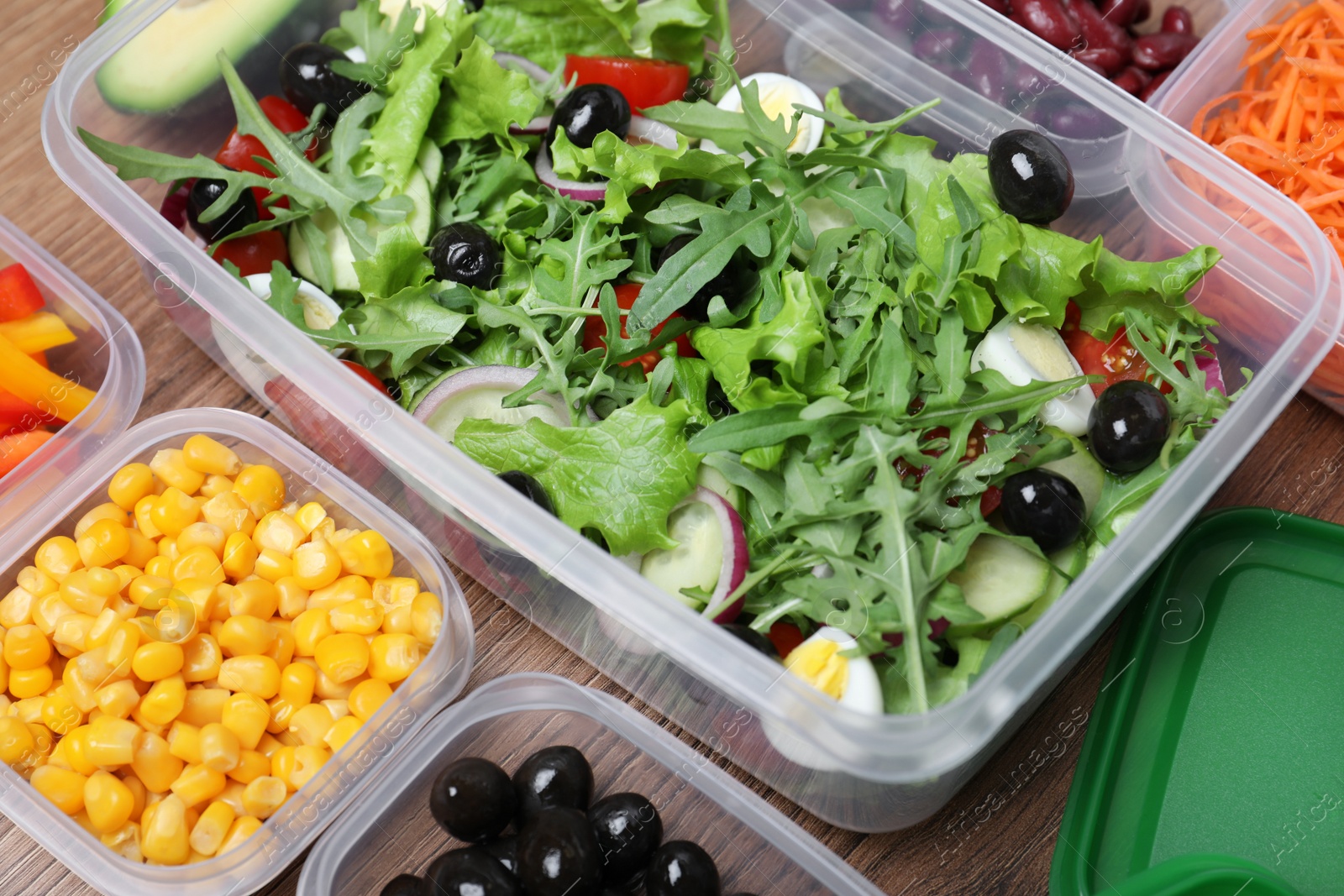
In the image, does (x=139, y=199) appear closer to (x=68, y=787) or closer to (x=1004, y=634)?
(x=68, y=787)

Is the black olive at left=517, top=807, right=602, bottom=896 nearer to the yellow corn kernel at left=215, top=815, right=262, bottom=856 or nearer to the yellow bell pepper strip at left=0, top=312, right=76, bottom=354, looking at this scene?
the yellow corn kernel at left=215, top=815, right=262, bottom=856

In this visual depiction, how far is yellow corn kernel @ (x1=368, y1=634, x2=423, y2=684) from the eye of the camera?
1.19 m

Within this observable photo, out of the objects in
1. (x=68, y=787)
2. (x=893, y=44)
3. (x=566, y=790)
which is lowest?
(x=68, y=787)

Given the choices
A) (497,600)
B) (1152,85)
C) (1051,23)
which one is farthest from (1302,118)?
(497,600)

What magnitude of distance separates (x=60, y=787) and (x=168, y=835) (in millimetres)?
129

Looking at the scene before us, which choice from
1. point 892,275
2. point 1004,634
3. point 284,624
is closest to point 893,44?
point 892,275

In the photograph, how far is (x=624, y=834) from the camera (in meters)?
1.10

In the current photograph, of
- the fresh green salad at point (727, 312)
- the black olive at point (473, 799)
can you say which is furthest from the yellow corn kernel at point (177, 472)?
the black olive at point (473, 799)

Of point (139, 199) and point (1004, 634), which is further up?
point (1004, 634)

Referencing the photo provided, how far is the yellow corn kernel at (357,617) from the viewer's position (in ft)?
3.94

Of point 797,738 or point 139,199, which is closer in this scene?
point 797,738

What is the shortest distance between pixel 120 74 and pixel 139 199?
22 cm

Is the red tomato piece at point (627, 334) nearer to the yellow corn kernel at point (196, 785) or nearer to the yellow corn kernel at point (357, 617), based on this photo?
the yellow corn kernel at point (357, 617)

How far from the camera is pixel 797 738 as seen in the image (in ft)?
3.22
